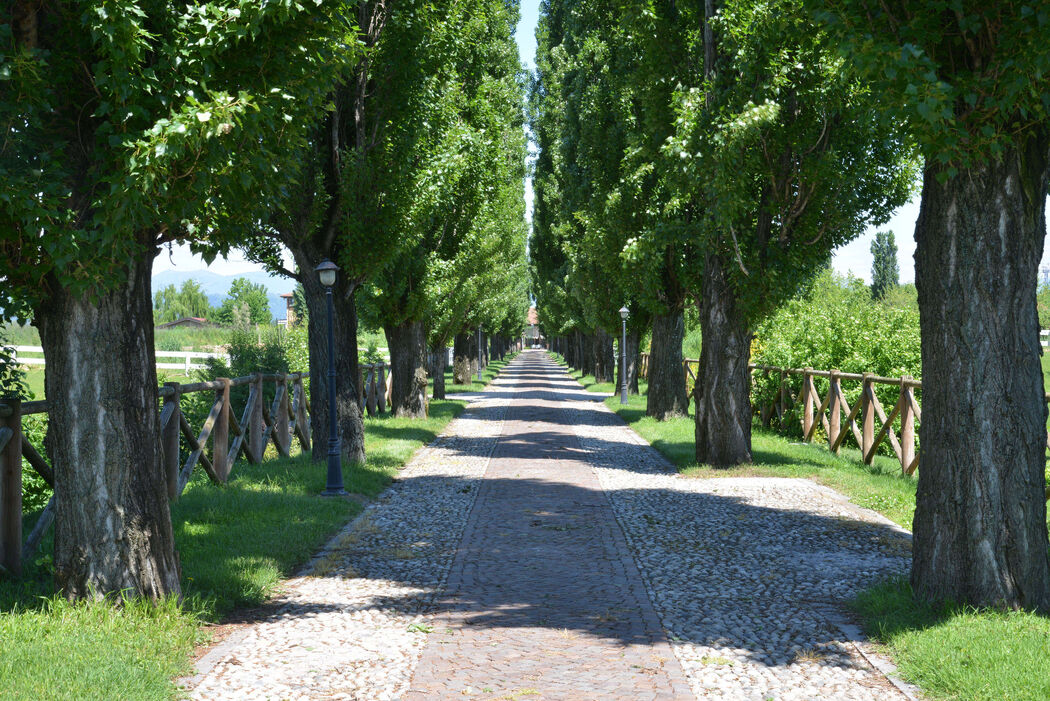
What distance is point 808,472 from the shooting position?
492 inches

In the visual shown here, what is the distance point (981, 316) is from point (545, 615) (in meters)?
3.36

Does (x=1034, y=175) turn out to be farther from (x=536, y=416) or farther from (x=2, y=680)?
(x=536, y=416)

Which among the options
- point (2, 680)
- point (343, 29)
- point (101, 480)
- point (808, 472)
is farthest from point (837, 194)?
point (2, 680)

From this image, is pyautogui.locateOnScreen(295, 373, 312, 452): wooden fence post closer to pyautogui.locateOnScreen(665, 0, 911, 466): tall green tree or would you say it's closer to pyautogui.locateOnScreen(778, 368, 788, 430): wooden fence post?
pyautogui.locateOnScreen(665, 0, 911, 466): tall green tree

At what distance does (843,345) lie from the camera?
57.2ft

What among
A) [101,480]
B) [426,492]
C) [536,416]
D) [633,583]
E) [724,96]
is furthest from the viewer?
[536,416]

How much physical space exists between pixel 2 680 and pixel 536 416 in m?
19.2

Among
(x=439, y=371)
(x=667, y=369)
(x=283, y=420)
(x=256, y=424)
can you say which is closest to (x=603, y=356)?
(x=439, y=371)

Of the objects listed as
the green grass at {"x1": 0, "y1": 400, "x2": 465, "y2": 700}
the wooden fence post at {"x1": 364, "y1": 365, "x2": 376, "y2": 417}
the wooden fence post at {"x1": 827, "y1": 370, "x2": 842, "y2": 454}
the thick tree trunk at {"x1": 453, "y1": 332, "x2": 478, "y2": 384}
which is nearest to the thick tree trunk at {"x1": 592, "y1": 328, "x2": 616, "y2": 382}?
the thick tree trunk at {"x1": 453, "y1": 332, "x2": 478, "y2": 384}

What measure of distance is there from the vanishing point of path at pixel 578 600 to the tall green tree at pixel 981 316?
0.98 meters

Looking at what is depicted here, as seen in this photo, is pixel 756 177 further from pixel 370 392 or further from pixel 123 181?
pixel 370 392

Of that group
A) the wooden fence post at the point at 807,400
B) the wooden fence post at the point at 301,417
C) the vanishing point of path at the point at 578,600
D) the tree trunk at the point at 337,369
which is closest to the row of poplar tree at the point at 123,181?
the vanishing point of path at the point at 578,600

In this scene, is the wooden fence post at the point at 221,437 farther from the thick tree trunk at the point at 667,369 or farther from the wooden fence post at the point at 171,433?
the thick tree trunk at the point at 667,369

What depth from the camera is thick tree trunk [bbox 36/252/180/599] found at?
5246 mm
